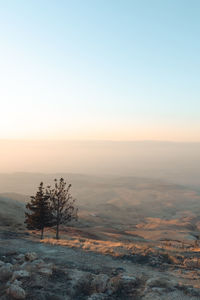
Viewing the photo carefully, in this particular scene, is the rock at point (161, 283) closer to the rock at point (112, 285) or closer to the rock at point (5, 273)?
the rock at point (112, 285)

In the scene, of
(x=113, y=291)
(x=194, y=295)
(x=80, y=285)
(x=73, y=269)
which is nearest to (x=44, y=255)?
(x=73, y=269)

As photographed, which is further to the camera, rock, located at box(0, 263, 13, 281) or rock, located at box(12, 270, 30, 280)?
rock, located at box(0, 263, 13, 281)

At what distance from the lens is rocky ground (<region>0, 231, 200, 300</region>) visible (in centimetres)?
925

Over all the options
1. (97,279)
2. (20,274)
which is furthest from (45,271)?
(97,279)

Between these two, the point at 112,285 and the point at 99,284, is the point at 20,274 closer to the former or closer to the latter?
the point at 99,284

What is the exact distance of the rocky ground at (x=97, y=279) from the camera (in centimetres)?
925

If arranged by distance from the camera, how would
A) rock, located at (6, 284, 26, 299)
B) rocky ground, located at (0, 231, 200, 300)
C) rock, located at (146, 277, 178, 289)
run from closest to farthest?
rock, located at (6, 284, 26, 299) < rocky ground, located at (0, 231, 200, 300) < rock, located at (146, 277, 178, 289)

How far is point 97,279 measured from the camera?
1006cm

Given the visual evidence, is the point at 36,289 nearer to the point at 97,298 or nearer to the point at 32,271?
the point at 32,271

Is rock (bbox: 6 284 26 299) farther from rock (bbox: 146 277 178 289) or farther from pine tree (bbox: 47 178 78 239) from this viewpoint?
pine tree (bbox: 47 178 78 239)

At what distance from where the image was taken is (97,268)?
12953 millimetres

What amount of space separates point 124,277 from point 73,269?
9.89ft

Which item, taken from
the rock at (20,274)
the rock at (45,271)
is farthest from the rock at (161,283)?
the rock at (20,274)

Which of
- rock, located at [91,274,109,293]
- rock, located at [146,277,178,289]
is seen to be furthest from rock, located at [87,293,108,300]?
rock, located at [146,277,178,289]
